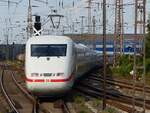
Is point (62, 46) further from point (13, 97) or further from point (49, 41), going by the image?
point (13, 97)

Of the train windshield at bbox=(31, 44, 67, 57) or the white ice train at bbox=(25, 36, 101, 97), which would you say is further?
the train windshield at bbox=(31, 44, 67, 57)

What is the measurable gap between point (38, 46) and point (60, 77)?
182 cm

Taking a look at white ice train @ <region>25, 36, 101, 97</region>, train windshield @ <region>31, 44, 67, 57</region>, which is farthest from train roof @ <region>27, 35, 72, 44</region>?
train windshield @ <region>31, 44, 67, 57</region>

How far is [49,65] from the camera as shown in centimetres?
2277

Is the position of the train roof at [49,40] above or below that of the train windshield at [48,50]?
above

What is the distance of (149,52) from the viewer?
158 ft

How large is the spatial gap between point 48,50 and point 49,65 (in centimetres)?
93

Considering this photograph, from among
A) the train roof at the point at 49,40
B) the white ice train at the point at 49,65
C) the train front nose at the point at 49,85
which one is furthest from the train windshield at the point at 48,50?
the train front nose at the point at 49,85

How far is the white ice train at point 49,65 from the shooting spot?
73.8ft

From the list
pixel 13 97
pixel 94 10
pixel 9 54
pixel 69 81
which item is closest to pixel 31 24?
pixel 94 10

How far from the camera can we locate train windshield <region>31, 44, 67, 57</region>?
915 inches

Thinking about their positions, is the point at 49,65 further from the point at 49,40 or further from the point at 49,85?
the point at 49,40

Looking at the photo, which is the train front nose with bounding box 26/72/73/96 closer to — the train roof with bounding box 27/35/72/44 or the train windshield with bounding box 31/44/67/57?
the train windshield with bounding box 31/44/67/57

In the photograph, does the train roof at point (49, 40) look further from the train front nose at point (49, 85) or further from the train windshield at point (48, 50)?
the train front nose at point (49, 85)
